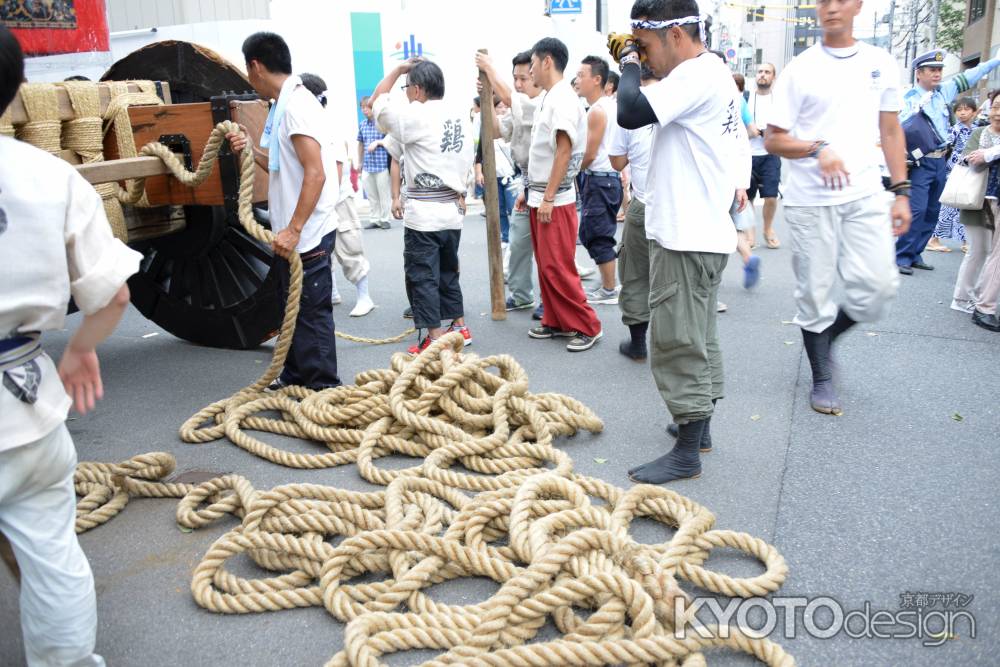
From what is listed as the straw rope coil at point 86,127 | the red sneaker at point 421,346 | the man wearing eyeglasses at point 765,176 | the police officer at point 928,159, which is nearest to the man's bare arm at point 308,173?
the straw rope coil at point 86,127

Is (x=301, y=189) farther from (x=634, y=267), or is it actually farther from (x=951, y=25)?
(x=951, y=25)

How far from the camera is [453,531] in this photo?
2805mm

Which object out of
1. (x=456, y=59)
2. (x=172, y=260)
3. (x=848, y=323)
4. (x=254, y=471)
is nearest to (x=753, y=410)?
(x=848, y=323)

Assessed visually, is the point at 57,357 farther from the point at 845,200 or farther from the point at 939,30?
the point at 939,30

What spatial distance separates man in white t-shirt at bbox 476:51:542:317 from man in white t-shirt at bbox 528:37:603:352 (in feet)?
0.75

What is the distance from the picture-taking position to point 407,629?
2414mm

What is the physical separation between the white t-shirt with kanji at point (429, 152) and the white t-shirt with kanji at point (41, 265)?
335 cm

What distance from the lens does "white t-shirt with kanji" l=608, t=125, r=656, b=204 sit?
5273 millimetres

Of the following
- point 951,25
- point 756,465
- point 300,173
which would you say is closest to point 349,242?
point 300,173

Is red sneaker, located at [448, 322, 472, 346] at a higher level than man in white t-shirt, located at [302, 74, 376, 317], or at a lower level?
lower

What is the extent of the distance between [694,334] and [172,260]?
3580 mm

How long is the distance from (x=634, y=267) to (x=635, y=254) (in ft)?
0.25

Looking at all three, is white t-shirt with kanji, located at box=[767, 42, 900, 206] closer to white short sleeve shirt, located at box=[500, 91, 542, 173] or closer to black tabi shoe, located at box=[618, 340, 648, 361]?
black tabi shoe, located at box=[618, 340, 648, 361]

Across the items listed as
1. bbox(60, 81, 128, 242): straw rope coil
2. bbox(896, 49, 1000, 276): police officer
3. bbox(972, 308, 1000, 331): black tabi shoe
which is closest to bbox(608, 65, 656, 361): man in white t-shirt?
bbox(972, 308, 1000, 331): black tabi shoe
